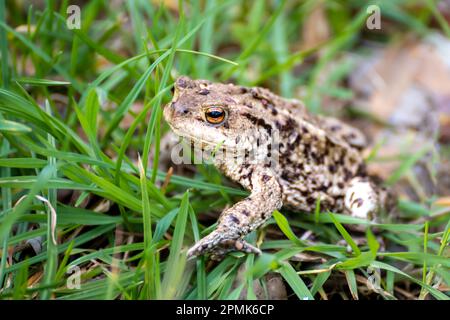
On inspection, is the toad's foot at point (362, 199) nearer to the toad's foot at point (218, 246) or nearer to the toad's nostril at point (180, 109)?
the toad's foot at point (218, 246)

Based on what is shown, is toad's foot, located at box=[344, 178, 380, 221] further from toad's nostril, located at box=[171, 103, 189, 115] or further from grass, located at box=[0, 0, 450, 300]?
toad's nostril, located at box=[171, 103, 189, 115]

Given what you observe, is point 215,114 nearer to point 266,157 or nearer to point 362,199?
point 266,157

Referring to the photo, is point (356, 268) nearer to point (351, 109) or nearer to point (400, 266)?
point (400, 266)

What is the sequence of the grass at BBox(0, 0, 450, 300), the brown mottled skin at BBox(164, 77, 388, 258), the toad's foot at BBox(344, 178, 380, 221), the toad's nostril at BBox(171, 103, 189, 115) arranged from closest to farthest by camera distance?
the grass at BBox(0, 0, 450, 300), the brown mottled skin at BBox(164, 77, 388, 258), the toad's nostril at BBox(171, 103, 189, 115), the toad's foot at BBox(344, 178, 380, 221)

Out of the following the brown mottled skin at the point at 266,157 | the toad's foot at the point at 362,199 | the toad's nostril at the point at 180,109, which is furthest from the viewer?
the toad's foot at the point at 362,199

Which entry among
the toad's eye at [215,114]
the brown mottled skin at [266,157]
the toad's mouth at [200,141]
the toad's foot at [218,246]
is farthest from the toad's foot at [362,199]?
the toad's eye at [215,114]

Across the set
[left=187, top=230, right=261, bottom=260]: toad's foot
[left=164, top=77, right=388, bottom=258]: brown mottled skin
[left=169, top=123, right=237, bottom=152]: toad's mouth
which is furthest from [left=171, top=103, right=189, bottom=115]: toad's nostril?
[left=187, top=230, right=261, bottom=260]: toad's foot

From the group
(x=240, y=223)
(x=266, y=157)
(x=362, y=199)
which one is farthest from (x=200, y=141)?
(x=362, y=199)
